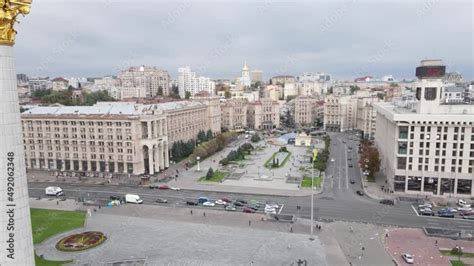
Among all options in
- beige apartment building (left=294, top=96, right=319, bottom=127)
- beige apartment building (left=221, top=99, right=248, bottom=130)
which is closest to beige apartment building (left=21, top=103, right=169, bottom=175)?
beige apartment building (left=221, top=99, right=248, bottom=130)

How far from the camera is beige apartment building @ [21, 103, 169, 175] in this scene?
7888 cm

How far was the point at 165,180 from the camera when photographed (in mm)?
74875

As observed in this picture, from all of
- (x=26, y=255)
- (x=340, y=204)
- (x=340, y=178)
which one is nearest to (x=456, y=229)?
(x=340, y=204)

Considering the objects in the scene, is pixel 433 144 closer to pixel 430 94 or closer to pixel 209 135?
pixel 430 94

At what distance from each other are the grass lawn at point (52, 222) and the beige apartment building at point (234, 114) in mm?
97626

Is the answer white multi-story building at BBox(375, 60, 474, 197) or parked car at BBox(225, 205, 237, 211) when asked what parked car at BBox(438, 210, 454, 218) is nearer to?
white multi-story building at BBox(375, 60, 474, 197)

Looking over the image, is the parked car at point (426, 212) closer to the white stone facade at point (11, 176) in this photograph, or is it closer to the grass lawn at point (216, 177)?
the grass lawn at point (216, 177)

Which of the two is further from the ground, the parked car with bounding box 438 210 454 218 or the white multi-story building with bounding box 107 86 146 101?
the white multi-story building with bounding box 107 86 146 101

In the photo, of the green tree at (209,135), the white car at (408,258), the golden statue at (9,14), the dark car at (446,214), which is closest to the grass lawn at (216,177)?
the dark car at (446,214)

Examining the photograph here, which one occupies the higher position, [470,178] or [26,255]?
[26,255]

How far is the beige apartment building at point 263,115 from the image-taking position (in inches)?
6295

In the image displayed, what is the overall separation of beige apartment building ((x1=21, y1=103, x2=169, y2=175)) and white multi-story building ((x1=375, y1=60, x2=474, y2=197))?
161ft

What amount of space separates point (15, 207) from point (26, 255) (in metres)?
2.32

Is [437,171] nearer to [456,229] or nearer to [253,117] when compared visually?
[456,229]
